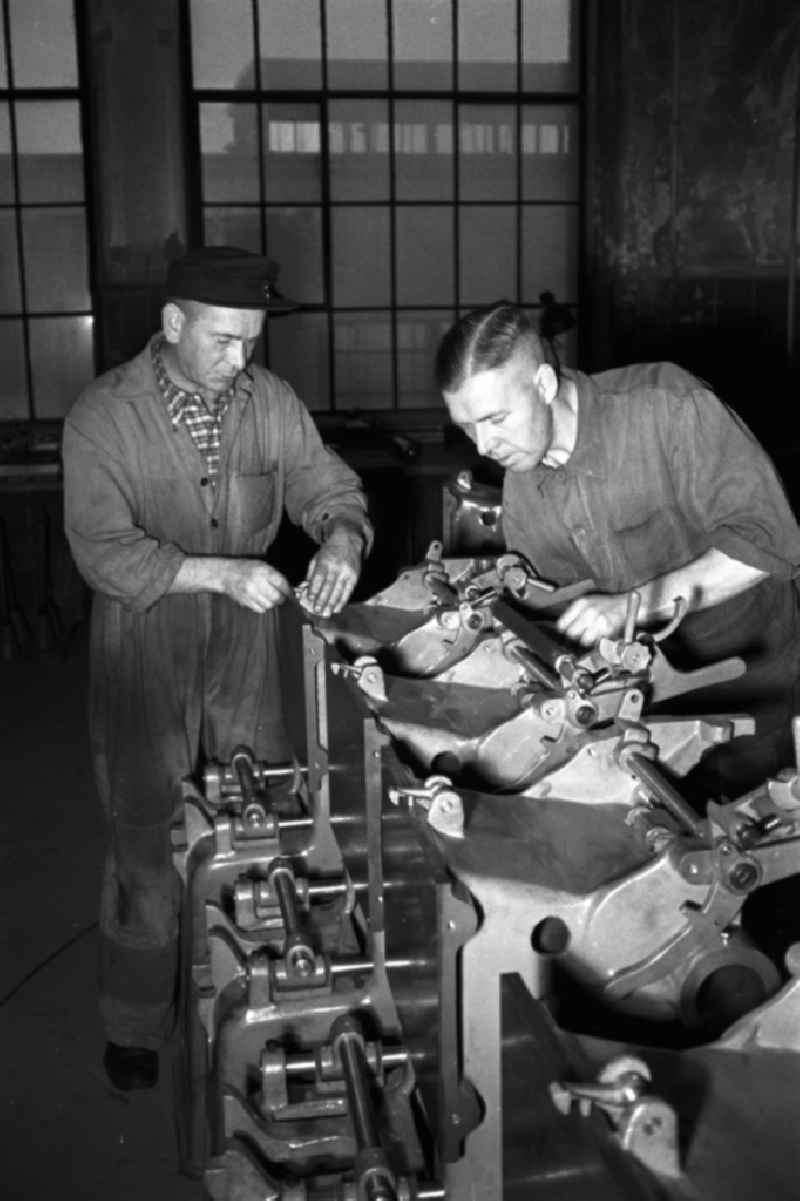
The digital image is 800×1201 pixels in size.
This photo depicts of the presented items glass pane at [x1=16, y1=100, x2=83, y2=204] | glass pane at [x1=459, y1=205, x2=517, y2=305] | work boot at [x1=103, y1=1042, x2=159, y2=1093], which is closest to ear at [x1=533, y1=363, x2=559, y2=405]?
work boot at [x1=103, y1=1042, x2=159, y2=1093]

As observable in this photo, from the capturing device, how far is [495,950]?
4.26 feet

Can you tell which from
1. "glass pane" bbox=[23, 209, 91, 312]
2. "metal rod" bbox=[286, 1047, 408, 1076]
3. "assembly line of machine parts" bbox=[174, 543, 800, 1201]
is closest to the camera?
"assembly line of machine parts" bbox=[174, 543, 800, 1201]

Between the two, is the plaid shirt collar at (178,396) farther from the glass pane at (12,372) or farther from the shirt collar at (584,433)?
the glass pane at (12,372)

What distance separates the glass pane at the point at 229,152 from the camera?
634cm

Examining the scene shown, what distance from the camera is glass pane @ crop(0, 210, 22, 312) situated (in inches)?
251

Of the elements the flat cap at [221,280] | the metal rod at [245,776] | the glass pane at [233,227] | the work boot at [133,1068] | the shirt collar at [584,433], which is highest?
the glass pane at [233,227]

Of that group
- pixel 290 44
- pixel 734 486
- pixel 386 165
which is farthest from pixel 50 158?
pixel 734 486

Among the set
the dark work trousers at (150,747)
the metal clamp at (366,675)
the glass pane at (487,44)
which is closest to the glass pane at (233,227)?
the glass pane at (487,44)

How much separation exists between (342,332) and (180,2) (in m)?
1.61

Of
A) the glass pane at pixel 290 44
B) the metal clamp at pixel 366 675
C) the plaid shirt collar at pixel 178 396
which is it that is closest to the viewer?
the metal clamp at pixel 366 675

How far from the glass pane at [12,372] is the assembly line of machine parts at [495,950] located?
4749mm

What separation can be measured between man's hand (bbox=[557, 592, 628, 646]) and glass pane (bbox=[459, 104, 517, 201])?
491 centimetres

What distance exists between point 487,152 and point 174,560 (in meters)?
4.65

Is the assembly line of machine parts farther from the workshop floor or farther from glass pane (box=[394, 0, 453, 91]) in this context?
glass pane (box=[394, 0, 453, 91])
